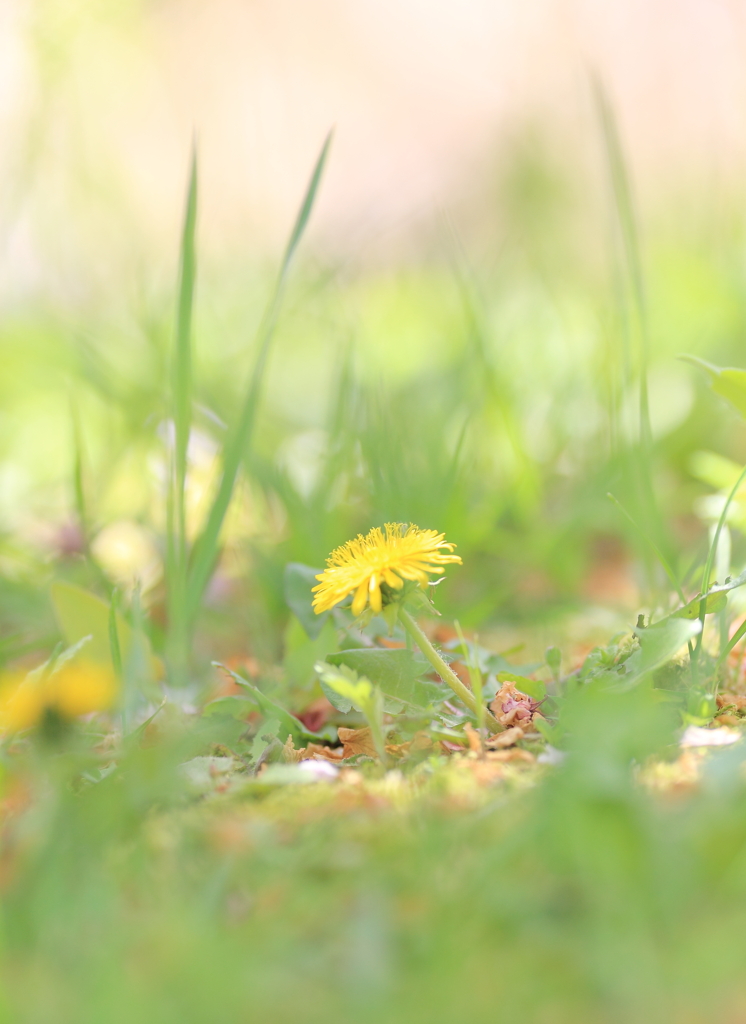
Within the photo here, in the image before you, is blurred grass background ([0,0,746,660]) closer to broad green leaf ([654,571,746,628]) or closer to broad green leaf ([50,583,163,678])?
broad green leaf ([50,583,163,678])

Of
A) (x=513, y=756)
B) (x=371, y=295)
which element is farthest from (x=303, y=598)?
(x=371, y=295)

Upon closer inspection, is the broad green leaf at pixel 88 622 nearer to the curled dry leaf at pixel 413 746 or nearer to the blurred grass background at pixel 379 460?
the blurred grass background at pixel 379 460

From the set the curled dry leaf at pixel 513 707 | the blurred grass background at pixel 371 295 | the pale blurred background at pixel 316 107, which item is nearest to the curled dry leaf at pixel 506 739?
the curled dry leaf at pixel 513 707

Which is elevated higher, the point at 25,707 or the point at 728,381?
the point at 728,381

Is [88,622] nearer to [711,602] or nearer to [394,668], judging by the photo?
[394,668]

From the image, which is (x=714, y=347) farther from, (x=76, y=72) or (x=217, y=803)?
(x=76, y=72)

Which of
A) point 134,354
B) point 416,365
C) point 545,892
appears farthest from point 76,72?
point 545,892
